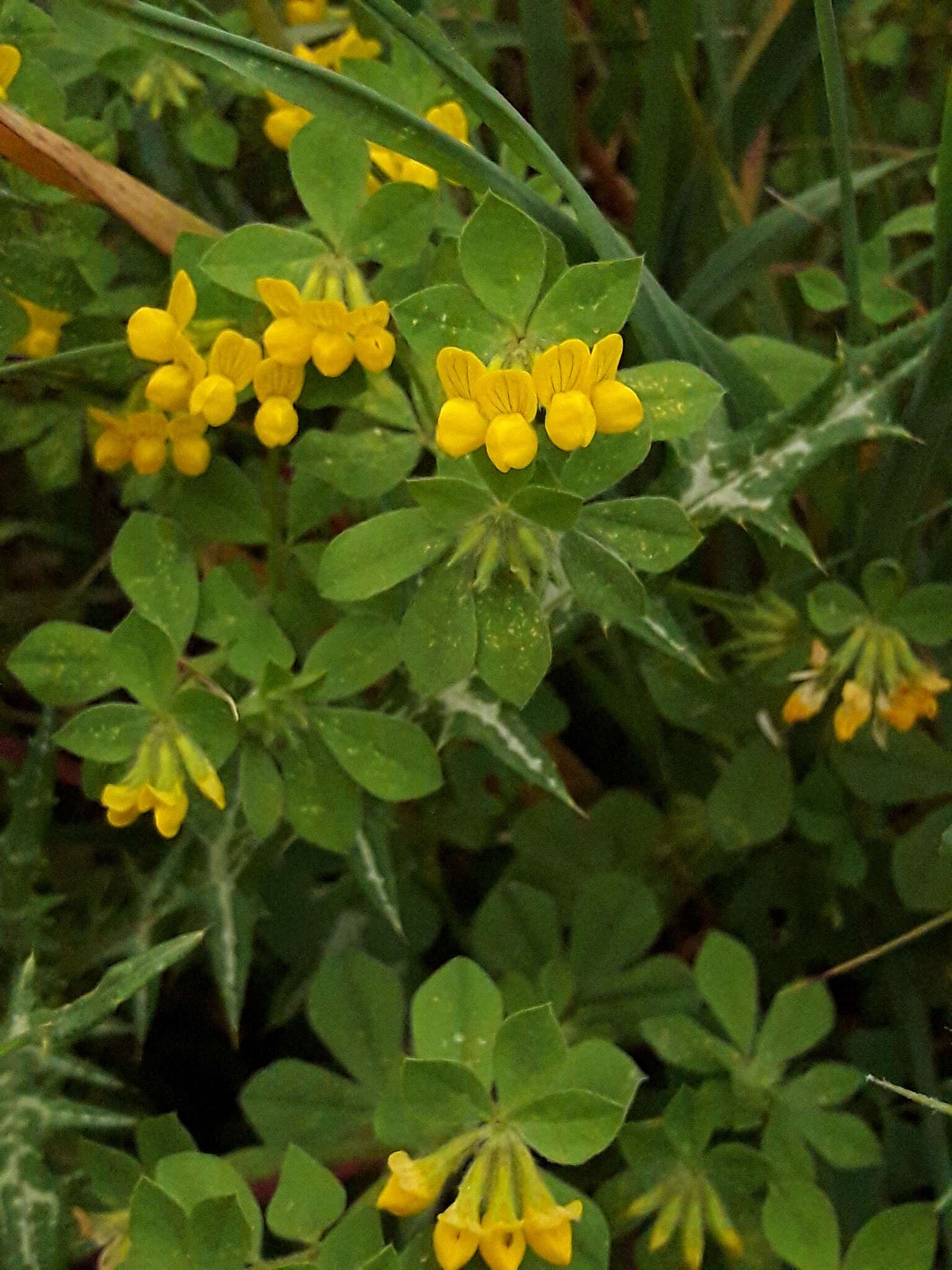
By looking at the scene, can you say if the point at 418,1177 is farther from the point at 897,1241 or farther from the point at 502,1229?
the point at 897,1241

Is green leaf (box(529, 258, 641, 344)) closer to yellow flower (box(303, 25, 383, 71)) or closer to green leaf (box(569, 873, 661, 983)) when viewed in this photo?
yellow flower (box(303, 25, 383, 71))

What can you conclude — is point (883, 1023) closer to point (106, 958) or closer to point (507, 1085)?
point (507, 1085)

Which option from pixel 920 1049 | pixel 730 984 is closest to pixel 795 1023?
pixel 730 984

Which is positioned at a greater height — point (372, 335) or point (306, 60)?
point (306, 60)

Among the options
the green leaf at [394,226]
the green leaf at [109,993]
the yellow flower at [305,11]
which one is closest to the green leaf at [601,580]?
the green leaf at [394,226]

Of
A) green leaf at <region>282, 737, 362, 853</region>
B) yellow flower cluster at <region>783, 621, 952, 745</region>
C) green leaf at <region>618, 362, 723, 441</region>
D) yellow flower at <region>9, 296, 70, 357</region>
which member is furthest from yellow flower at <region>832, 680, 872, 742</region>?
yellow flower at <region>9, 296, 70, 357</region>

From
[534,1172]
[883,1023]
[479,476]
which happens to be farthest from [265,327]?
[883,1023]
